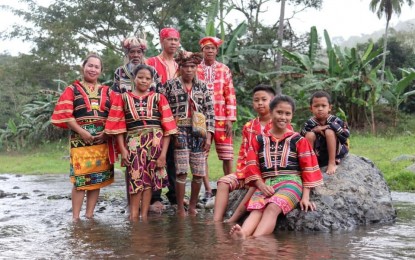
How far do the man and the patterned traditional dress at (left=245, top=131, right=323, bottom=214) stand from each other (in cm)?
131

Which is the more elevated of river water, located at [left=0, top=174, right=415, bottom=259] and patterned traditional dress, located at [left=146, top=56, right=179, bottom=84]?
patterned traditional dress, located at [left=146, top=56, right=179, bottom=84]

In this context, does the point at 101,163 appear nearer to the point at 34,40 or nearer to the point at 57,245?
the point at 57,245

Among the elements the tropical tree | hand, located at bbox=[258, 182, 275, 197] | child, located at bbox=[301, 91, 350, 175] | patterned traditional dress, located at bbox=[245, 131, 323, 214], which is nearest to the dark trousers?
patterned traditional dress, located at bbox=[245, 131, 323, 214]

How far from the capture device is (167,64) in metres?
5.77

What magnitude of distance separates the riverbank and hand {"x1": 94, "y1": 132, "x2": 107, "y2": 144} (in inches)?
165

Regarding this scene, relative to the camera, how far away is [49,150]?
773 inches

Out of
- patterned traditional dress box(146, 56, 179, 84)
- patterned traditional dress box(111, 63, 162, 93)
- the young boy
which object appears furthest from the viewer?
patterned traditional dress box(146, 56, 179, 84)

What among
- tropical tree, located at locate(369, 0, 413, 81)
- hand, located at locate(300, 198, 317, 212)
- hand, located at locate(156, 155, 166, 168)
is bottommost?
Answer: hand, located at locate(300, 198, 317, 212)

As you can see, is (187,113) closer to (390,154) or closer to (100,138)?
(100,138)

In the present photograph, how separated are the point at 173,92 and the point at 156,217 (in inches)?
52.2

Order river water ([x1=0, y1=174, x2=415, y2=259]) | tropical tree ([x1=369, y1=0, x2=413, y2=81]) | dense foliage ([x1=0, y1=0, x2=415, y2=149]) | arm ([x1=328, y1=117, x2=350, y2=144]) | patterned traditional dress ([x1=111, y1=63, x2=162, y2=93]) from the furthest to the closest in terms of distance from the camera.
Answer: tropical tree ([x1=369, y1=0, x2=413, y2=81]) → dense foliage ([x1=0, y1=0, x2=415, y2=149]) → patterned traditional dress ([x1=111, y1=63, x2=162, y2=93]) → arm ([x1=328, y1=117, x2=350, y2=144]) → river water ([x1=0, y1=174, x2=415, y2=259])

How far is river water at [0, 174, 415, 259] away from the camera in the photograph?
3426 mm

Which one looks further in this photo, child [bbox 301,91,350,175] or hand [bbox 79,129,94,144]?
hand [bbox 79,129,94,144]

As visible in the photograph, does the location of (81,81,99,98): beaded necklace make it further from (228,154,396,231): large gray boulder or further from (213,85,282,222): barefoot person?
(228,154,396,231): large gray boulder
